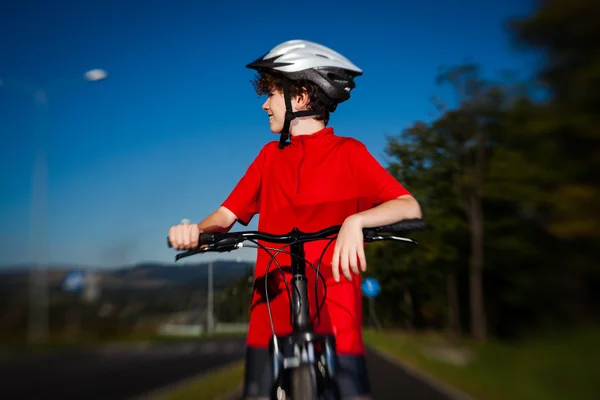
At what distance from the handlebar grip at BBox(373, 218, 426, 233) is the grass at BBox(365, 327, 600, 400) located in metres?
12.0

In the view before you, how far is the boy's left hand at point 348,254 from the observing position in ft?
7.02

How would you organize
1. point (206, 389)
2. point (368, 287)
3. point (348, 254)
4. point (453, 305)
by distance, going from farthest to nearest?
point (453, 305), point (206, 389), point (368, 287), point (348, 254)

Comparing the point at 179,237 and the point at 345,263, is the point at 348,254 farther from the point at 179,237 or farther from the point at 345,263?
the point at 179,237

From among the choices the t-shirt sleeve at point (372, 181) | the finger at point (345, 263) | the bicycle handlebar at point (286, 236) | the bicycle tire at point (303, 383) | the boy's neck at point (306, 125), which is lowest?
the bicycle tire at point (303, 383)

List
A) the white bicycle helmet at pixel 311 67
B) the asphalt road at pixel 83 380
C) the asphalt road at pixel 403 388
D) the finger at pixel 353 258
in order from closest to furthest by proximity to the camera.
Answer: the finger at pixel 353 258 → the white bicycle helmet at pixel 311 67 → the asphalt road at pixel 403 388 → the asphalt road at pixel 83 380

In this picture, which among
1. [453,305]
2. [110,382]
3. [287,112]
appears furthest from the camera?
[453,305]

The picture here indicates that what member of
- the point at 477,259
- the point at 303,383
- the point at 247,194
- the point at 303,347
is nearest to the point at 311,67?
the point at 247,194

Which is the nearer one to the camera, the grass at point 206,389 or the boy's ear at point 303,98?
the boy's ear at point 303,98

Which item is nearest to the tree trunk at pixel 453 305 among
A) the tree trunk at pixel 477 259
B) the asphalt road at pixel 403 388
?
the tree trunk at pixel 477 259

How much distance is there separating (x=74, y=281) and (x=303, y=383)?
2311cm

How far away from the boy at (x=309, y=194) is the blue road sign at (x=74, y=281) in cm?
2019

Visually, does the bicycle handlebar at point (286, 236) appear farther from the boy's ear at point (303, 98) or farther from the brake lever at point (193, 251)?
the boy's ear at point (303, 98)

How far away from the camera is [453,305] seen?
35469 millimetres

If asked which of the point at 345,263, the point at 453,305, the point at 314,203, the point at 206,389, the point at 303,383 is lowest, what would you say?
the point at 206,389
